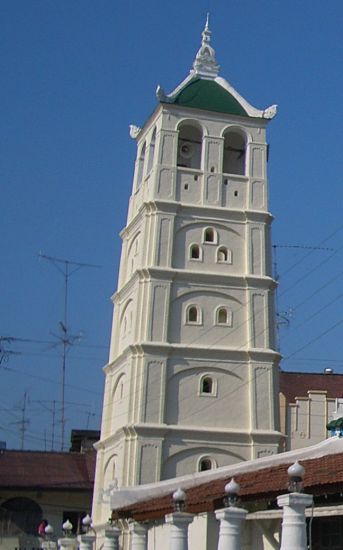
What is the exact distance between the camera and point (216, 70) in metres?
43.5

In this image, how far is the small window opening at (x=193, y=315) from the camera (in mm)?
38844

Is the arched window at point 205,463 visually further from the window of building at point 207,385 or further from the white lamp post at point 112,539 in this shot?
the white lamp post at point 112,539

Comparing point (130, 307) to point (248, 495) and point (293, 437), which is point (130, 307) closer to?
point (293, 437)

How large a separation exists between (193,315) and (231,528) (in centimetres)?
2397

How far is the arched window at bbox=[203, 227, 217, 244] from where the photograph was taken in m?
40.1

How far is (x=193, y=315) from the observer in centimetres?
3897

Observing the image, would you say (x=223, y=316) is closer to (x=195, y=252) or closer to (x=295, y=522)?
(x=195, y=252)

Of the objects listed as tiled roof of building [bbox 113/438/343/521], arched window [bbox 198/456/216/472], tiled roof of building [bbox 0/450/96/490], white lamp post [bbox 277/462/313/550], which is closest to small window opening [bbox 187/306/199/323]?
arched window [bbox 198/456/216/472]

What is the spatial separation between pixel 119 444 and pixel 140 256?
26.3ft

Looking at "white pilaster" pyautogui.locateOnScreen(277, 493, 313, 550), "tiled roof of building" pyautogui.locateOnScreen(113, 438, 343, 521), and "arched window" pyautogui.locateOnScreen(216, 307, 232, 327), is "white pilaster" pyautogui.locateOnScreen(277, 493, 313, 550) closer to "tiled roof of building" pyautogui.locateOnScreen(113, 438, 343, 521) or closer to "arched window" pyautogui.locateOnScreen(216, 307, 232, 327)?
"tiled roof of building" pyautogui.locateOnScreen(113, 438, 343, 521)

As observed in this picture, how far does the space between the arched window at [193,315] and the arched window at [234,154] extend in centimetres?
743

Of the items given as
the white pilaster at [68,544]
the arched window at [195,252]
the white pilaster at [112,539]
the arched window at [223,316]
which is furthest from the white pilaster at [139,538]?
the arched window at [195,252]

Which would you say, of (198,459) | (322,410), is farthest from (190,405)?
(322,410)

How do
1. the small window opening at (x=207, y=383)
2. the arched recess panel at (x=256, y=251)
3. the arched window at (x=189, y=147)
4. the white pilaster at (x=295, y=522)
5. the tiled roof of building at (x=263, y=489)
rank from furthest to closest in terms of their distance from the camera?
the arched window at (x=189, y=147)
the arched recess panel at (x=256, y=251)
the small window opening at (x=207, y=383)
the tiled roof of building at (x=263, y=489)
the white pilaster at (x=295, y=522)
